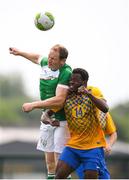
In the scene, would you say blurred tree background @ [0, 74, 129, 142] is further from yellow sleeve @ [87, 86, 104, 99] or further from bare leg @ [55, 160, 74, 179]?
bare leg @ [55, 160, 74, 179]

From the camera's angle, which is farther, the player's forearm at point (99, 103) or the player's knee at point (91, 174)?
the player's knee at point (91, 174)

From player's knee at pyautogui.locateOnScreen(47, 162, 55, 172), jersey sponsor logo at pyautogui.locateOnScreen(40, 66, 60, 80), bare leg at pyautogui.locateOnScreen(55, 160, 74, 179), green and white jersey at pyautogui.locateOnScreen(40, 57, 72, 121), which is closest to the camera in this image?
bare leg at pyautogui.locateOnScreen(55, 160, 74, 179)

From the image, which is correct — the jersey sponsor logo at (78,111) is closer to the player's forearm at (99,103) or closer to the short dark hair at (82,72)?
the player's forearm at (99,103)

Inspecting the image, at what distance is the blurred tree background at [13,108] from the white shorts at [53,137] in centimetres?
6833

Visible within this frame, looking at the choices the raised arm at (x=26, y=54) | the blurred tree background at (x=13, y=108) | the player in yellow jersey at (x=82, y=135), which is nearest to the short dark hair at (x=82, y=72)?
the player in yellow jersey at (x=82, y=135)

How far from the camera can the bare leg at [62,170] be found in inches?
680

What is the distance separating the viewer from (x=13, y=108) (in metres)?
93.9

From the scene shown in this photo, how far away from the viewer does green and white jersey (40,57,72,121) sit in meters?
17.8

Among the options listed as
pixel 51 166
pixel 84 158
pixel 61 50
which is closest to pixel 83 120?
pixel 84 158

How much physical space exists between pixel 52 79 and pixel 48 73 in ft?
0.41

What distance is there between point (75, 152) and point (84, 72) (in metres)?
1.27

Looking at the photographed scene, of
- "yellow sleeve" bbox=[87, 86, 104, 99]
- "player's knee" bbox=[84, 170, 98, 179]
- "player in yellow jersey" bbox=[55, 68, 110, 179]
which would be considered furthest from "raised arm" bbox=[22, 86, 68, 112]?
"player's knee" bbox=[84, 170, 98, 179]

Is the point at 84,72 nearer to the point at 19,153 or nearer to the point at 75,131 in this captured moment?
the point at 75,131

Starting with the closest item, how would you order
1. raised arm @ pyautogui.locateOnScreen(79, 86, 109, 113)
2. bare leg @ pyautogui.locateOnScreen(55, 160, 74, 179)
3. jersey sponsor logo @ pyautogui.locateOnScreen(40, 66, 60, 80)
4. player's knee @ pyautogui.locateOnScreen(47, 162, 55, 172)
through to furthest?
raised arm @ pyautogui.locateOnScreen(79, 86, 109, 113), bare leg @ pyautogui.locateOnScreen(55, 160, 74, 179), jersey sponsor logo @ pyautogui.locateOnScreen(40, 66, 60, 80), player's knee @ pyautogui.locateOnScreen(47, 162, 55, 172)
